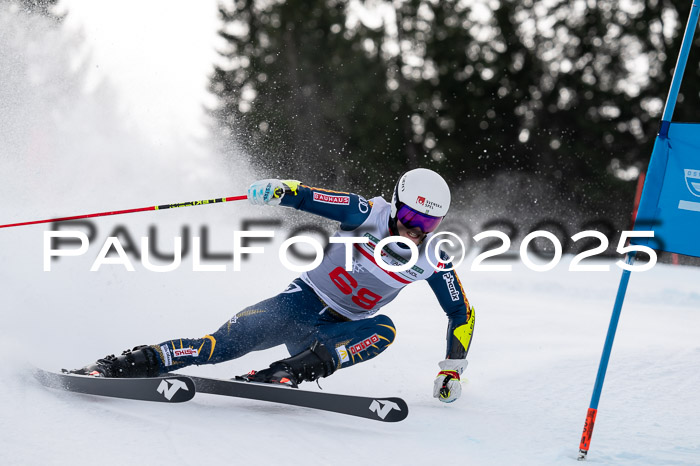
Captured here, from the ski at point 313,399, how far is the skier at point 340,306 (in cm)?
10

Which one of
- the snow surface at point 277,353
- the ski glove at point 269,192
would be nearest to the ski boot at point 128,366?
the snow surface at point 277,353

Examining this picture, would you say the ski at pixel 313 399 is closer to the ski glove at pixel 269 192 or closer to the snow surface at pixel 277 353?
the snow surface at pixel 277 353

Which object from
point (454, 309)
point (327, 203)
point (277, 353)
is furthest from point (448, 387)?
point (277, 353)

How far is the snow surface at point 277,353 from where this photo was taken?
9.48 feet

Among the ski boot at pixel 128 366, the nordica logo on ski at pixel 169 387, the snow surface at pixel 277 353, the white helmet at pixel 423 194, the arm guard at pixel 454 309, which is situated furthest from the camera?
the arm guard at pixel 454 309

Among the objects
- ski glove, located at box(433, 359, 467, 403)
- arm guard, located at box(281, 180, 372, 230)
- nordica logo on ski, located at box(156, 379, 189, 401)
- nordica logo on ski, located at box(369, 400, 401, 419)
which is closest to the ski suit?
arm guard, located at box(281, 180, 372, 230)

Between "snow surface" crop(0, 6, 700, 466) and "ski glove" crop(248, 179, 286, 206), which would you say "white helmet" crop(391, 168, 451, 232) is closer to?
"ski glove" crop(248, 179, 286, 206)

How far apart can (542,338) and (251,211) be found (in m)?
9.19

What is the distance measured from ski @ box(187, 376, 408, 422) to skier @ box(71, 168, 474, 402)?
0.10 meters

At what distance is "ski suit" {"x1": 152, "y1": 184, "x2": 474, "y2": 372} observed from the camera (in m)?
3.67

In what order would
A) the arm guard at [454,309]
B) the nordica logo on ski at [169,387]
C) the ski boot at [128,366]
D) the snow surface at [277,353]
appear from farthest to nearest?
the arm guard at [454,309], the ski boot at [128,366], the nordica logo on ski at [169,387], the snow surface at [277,353]

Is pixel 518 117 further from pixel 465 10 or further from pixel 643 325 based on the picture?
pixel 643 325

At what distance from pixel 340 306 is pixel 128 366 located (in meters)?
1.17

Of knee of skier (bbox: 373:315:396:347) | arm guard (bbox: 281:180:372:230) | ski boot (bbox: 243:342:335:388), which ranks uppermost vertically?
arm guard (bbox: 281:180:372:230)
